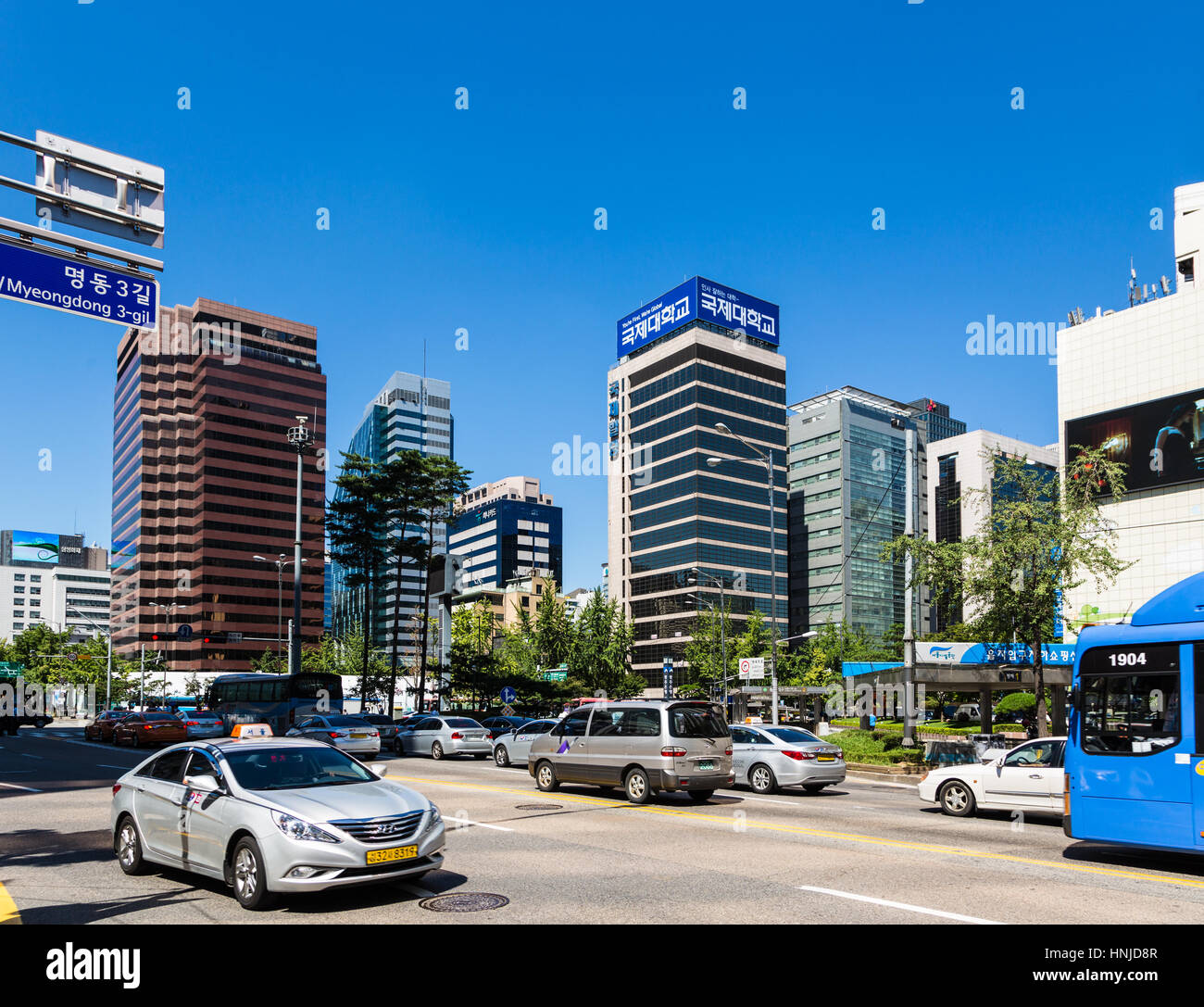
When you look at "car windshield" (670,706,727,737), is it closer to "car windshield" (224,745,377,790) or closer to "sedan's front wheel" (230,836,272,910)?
"car windshield" (224,745,377,790)

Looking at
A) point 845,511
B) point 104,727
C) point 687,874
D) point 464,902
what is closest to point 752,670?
point 687,874

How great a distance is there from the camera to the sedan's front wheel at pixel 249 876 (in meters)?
8.67

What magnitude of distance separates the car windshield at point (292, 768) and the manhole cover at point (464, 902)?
165 cm

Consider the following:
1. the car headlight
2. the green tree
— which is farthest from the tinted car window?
the green tree

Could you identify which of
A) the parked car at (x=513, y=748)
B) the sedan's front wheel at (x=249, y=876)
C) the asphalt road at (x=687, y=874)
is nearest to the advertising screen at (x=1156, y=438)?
the parked car at (x=513, y=748)

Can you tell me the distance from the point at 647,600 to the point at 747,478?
20.1 metres

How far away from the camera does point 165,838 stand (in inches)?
397

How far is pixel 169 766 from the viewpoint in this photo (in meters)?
10.7

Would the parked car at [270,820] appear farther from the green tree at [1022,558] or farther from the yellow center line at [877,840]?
the green tree at [1022,558]

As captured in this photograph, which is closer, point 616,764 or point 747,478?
point 616,764

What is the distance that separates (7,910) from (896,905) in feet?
26.9

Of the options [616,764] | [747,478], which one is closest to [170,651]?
[747,478]

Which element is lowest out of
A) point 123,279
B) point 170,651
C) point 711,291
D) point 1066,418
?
point 170,651
